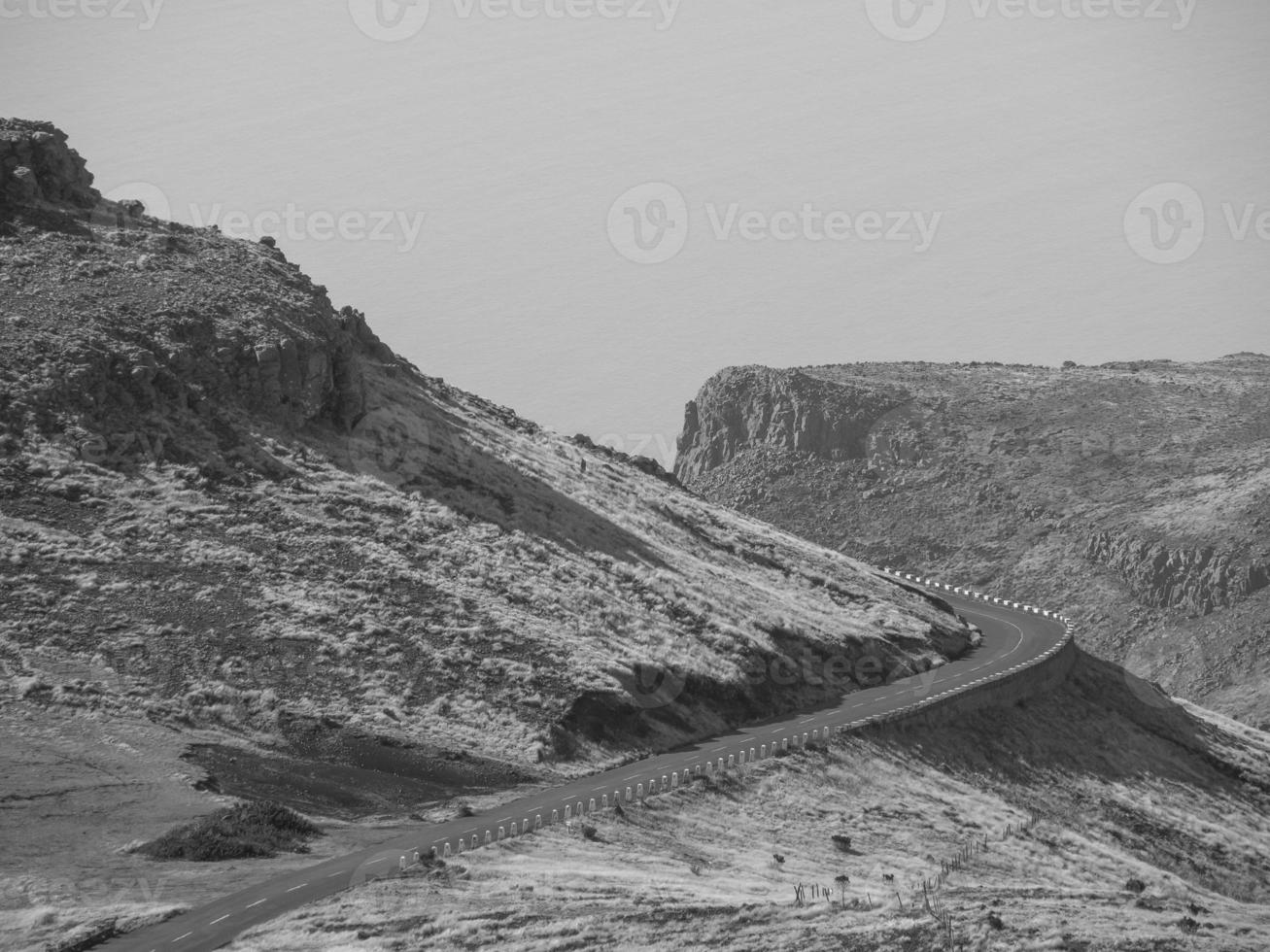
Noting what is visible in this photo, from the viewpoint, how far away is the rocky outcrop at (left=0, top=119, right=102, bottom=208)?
273 feet

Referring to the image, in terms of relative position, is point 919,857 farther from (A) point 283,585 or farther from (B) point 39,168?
(B) point 39,168

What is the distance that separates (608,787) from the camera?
5712 centimetres

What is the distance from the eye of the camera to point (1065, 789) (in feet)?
231

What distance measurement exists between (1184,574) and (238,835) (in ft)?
353

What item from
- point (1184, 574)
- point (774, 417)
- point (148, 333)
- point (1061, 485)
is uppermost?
point (774, 417)

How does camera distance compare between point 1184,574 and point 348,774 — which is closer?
point 348,774

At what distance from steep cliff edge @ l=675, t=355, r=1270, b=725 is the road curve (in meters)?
43.8

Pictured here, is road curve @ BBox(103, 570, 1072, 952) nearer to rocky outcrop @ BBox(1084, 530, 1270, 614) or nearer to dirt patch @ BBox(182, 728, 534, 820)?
dirt patch @ BBox(182, 728, 534, 820)

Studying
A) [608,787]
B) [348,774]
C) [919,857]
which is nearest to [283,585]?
[348,774]

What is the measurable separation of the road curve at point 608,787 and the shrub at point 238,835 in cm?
201

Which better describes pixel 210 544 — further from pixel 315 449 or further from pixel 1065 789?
pixel 1065 789

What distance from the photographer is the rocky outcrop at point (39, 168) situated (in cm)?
8319

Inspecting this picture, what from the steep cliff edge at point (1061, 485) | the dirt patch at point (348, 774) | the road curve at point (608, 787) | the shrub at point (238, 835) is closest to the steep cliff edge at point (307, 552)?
the dirt patch at point (348, 774)

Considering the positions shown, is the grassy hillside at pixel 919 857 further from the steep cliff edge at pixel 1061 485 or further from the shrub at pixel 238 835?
the steep cliff edge at pixel 1061 485
